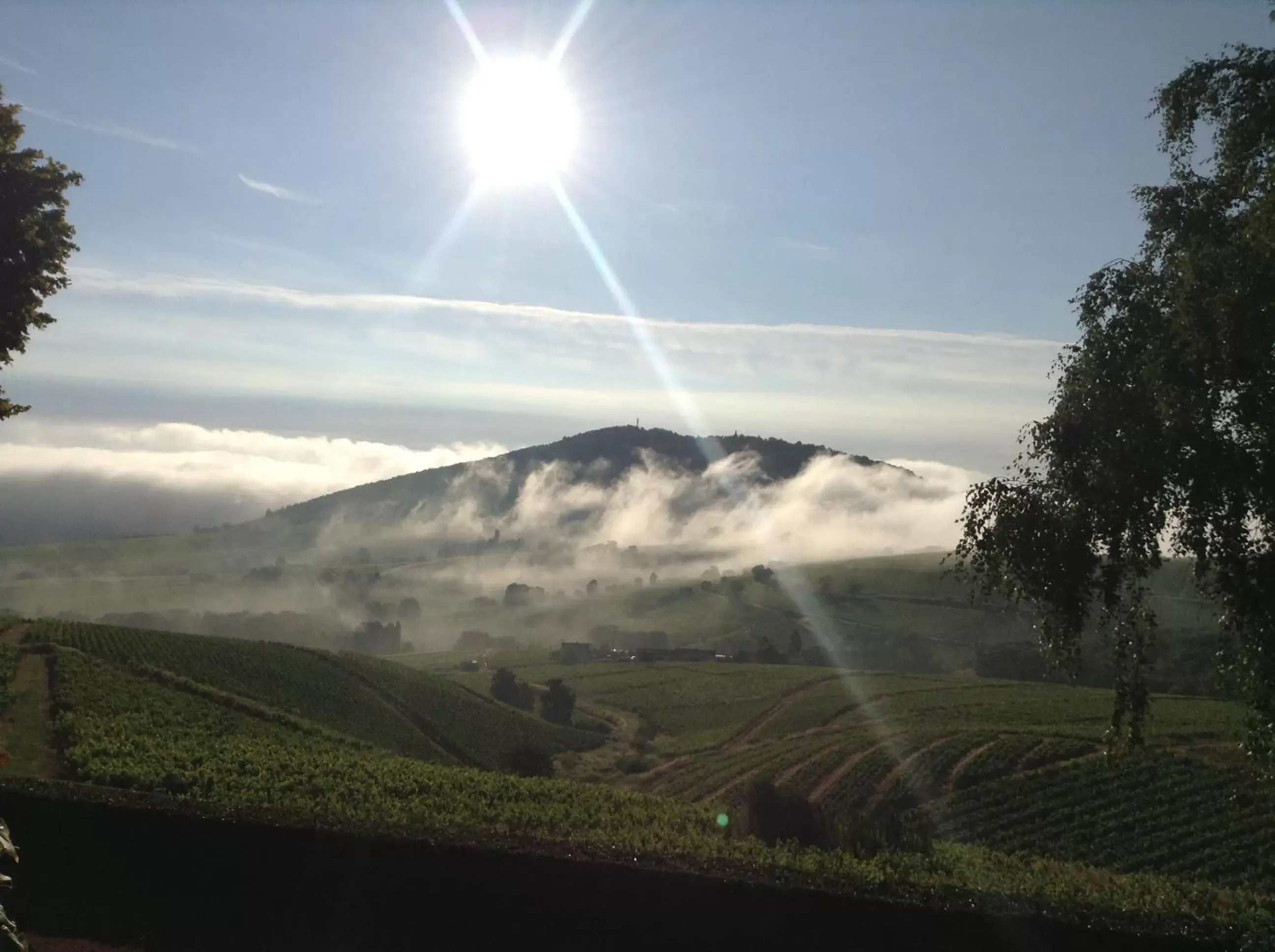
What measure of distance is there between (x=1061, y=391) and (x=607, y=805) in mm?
19413

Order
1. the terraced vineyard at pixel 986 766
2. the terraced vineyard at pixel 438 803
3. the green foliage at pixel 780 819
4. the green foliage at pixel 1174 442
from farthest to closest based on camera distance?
the terraced vineyard at pixel 986 766, the green foliage at pixel 780 819, the terraced vineyard at pixel 438 803, the green foliage at pixel 1174 442

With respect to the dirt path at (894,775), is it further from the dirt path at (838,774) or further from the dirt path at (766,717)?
the dirt path at (766,717)

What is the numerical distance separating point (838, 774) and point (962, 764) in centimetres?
750

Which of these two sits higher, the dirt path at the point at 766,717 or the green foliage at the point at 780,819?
the green foliage at the point at 780,819

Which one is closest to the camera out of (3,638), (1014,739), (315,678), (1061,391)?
(1061,391)

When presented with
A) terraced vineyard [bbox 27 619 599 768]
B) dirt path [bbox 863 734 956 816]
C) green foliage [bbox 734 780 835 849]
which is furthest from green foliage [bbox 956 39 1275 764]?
terraced vineyard [bbox 27 619 599 768]

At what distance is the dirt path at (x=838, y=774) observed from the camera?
51.8m

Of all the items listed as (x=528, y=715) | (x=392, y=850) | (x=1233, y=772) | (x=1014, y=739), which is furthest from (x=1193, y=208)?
(x=528, y=715)

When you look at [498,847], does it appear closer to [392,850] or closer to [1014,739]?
[392,850]

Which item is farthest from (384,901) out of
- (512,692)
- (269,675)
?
(512,692)

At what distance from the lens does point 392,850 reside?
1380cm

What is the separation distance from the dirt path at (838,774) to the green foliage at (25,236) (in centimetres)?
4394

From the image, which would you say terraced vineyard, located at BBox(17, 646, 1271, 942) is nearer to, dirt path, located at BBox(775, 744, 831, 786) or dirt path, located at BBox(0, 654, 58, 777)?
dirt path, located at BBox(0, 654, 58, 777)

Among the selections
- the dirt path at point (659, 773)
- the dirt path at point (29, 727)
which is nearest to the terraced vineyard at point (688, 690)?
the dirt path at point (659, 773)
